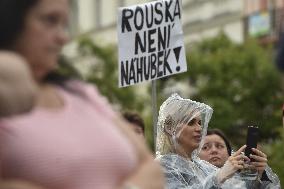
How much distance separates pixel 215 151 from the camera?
873cm

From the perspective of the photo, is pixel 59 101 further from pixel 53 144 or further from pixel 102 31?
pixel 102 31

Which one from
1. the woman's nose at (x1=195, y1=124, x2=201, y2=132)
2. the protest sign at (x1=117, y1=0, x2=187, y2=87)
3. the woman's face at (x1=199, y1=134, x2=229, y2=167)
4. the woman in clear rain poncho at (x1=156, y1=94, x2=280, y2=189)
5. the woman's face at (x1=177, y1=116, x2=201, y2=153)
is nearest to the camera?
the woman in clear rain poncho at (x1=156, y1=94, x2=280, y2=189)

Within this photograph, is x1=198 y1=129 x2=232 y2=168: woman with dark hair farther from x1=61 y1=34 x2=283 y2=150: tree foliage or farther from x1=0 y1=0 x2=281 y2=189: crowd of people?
x1=61 y1=34 x2=283 y2=150: tree foliage

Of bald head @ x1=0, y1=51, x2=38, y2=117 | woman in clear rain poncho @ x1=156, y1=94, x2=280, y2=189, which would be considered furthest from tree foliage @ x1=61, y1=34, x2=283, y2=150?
bald head @ x1=0, y1=51, x2=38, y2=117

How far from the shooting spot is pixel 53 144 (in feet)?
10.4

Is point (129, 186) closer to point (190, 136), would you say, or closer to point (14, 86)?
point (14, 86)

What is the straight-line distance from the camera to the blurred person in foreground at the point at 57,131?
124 inches

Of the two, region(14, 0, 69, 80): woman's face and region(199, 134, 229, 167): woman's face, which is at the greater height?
region(14, 0, 69, 80): woman's face

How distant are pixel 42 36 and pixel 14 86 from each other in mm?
227

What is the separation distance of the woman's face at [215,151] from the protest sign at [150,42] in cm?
64

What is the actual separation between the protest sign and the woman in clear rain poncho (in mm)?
1461

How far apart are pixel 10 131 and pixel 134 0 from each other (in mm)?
49996

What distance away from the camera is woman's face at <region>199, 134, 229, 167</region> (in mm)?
8664

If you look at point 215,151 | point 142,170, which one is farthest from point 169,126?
point 142,170
